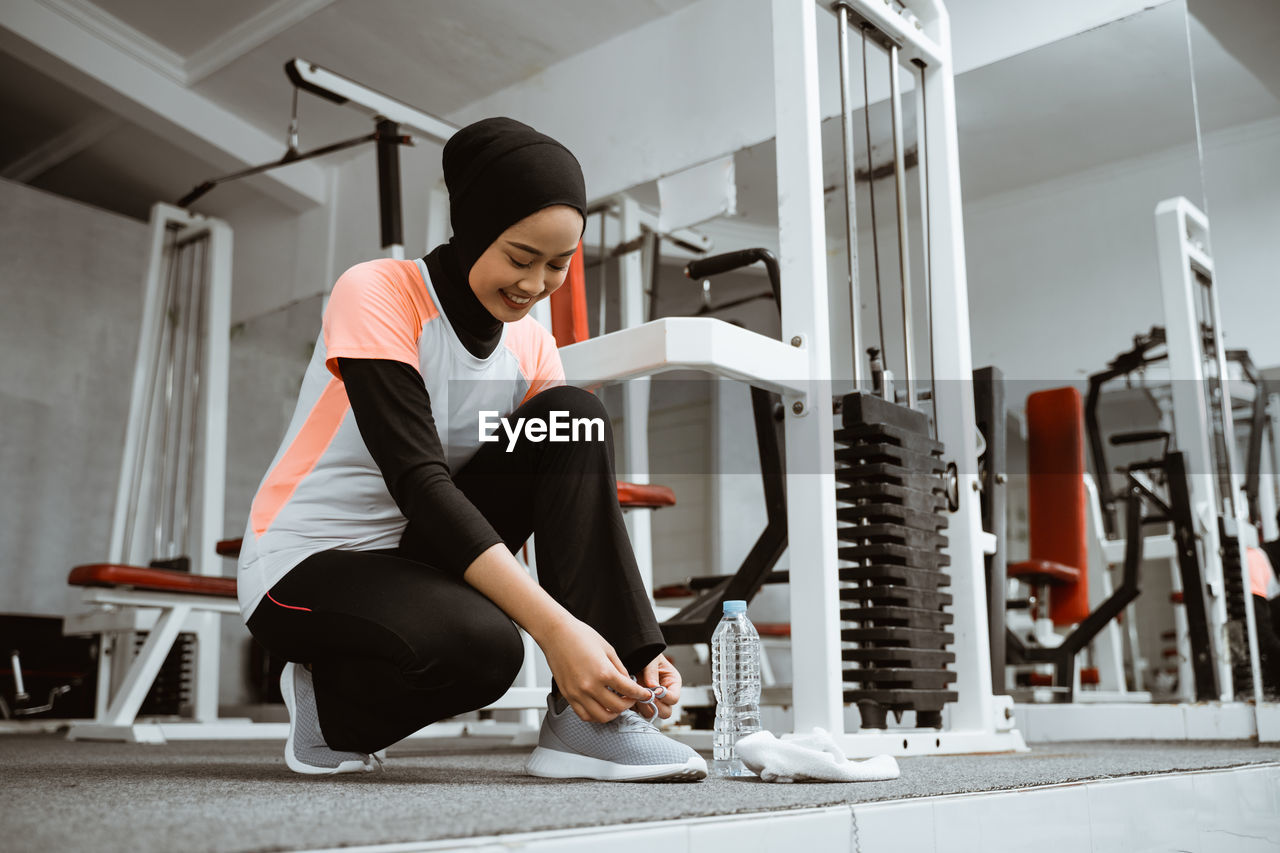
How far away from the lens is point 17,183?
4.81m

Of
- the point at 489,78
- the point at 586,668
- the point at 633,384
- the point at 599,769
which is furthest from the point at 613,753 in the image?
the point at 489,78

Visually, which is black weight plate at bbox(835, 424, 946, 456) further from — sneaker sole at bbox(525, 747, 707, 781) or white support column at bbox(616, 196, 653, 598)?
white support column at bbox(616, 196, 653, 598)

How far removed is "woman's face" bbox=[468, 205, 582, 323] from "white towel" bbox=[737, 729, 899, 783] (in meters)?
0.56

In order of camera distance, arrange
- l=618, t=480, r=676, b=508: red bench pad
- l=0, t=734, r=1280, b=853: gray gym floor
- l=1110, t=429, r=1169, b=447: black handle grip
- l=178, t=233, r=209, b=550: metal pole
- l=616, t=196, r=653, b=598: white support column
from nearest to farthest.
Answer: l=0, t=734, r=1280, b=853: gray gym floor → l=618, t=480, r=676, b=508: red bench pad → l=1110, t=429, r=1169, b=447: black handle grip → l=616, t=196, r=653, b=598: white support column → l=178, t=233, r=209, b=550: metal pole

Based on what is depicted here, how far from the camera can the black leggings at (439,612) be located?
3.57 ft

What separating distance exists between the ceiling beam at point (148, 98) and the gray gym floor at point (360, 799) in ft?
10.6

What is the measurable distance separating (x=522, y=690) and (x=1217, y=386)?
1.97 meters

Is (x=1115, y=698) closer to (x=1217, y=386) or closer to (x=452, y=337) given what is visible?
(x=1217, y=386)

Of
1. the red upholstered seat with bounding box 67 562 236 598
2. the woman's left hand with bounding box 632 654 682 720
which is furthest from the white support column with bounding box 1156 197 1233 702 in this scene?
the red upholstered seat with bounding box 67 562 236 598

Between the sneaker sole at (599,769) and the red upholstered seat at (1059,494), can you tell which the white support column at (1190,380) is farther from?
the sneaker sole at (599,769)

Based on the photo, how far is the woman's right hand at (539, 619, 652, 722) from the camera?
0.99m

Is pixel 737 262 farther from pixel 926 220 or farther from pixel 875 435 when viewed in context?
pixel 875 435

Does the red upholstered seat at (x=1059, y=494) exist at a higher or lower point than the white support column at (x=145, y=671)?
higher

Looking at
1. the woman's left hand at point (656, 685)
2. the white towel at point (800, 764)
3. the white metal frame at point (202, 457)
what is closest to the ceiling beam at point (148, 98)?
the white metal frame at point (202, 457)
